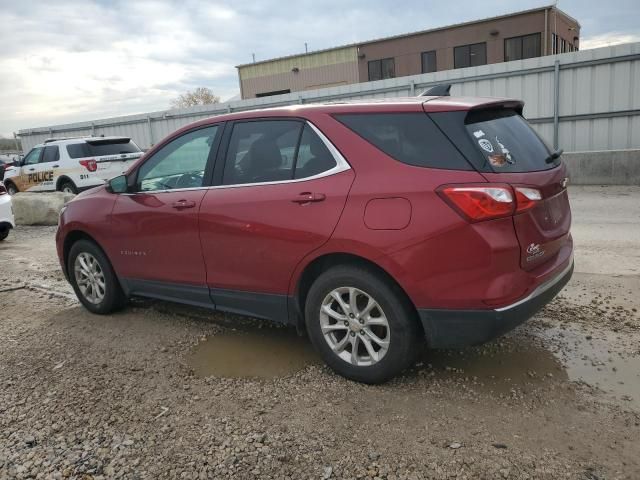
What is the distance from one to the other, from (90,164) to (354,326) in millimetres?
12092

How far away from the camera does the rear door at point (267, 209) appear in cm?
332

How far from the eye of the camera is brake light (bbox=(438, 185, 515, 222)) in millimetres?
2816

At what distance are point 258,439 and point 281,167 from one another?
5.57 feet

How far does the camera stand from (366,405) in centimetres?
312

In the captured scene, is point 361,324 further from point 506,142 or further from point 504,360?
point 506,142

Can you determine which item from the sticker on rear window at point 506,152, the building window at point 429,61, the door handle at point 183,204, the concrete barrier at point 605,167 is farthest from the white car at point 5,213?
the building window at point 429,61

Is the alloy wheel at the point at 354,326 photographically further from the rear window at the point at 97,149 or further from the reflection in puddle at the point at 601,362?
the rear window at the point at 97,149

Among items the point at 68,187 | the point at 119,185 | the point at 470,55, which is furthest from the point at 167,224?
the point at 470,55

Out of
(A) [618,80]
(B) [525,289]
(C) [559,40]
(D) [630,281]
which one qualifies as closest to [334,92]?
(A) [618,80]

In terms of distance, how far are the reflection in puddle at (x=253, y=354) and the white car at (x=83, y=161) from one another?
1039cm

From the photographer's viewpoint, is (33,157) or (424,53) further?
(424,53)

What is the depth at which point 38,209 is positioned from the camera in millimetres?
11000

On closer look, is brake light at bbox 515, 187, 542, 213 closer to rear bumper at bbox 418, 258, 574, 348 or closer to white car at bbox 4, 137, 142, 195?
rear bumper at bbox 418, 258, 574, 348

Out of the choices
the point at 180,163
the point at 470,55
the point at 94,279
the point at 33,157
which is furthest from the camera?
the point at 470,55
